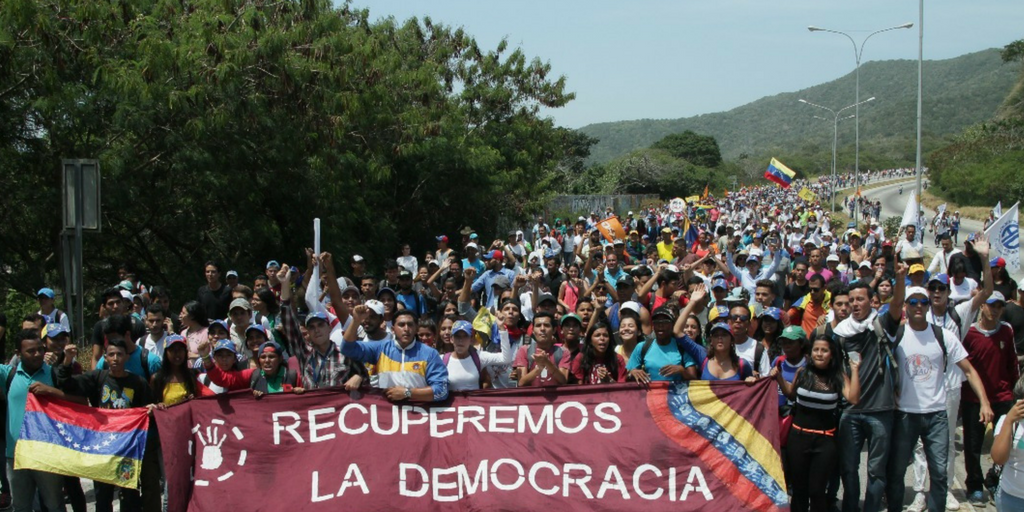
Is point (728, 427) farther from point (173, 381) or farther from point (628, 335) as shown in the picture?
point (173, 381)

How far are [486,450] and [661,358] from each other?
1.40 meters

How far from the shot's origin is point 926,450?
271 inches

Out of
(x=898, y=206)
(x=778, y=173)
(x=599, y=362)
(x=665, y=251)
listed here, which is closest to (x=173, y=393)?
(x=599, y=362)

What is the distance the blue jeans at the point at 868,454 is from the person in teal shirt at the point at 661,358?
1.11 m

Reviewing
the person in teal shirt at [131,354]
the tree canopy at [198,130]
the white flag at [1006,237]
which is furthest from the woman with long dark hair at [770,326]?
the tree canopy at [198,130]

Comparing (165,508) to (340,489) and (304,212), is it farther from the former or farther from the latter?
(304,212)

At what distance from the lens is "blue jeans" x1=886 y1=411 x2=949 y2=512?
22.3ft

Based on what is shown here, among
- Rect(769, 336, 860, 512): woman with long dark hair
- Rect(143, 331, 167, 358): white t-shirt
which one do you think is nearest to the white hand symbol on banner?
Rect(143, 331, 167, 358): white t-shirt

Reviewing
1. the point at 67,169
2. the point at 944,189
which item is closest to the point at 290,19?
the point at 67,169

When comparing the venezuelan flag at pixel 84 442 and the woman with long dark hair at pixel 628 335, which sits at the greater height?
the woman with long dark hair at pixel 628 335

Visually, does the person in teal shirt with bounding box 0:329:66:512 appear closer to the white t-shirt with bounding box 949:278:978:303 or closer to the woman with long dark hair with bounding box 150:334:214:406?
the woman with long dark hair with bounding box 150:334:214:406

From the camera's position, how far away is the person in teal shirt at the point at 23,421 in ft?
23.0

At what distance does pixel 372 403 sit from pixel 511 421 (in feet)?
3.26

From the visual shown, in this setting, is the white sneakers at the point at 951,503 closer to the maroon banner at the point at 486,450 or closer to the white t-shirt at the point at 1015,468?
the maroon banner at the point at 486,450
